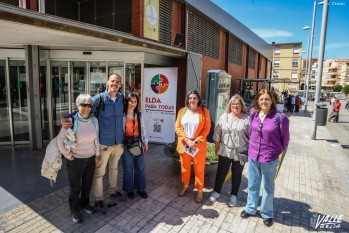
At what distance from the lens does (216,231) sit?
3.36 meters

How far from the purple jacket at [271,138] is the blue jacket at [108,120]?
1.96 metres

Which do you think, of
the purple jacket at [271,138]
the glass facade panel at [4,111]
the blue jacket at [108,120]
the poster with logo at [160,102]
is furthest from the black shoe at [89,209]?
the glass facade panel at [4,111]

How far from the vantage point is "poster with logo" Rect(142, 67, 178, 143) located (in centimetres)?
719

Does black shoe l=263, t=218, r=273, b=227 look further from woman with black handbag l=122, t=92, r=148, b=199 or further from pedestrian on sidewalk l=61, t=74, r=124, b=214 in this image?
pedestrian on sidewalk l=61, t=74, r=124, b=214

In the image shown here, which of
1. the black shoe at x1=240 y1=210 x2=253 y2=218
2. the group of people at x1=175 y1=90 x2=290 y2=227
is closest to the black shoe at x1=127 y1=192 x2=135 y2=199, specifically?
the group of people at x1=175 y1=90 x2=290 y2=227

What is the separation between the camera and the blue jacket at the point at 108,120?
3.51 m

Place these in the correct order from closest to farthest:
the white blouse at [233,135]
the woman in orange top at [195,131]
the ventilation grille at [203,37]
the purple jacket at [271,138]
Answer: the purple jacket at [271,138] < the white blouse at [233,135] < the woman in orange top at [195,131] < the ventilation grille at [203,37]

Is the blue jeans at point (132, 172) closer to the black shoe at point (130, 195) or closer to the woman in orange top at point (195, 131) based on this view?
the black shoe at point (130, 195)

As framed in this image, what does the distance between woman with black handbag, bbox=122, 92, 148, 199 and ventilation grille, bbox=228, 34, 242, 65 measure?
15.9 m

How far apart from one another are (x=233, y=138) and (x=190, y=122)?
70cm

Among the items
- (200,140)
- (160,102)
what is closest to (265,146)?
(200,140)

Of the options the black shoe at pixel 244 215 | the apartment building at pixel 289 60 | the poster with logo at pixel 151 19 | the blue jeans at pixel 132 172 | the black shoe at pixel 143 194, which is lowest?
the black shoe at pixel 244 215

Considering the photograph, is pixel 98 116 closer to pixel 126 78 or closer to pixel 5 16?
pixel 5 16

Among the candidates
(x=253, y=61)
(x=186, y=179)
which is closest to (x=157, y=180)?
(x=186, y=179)
